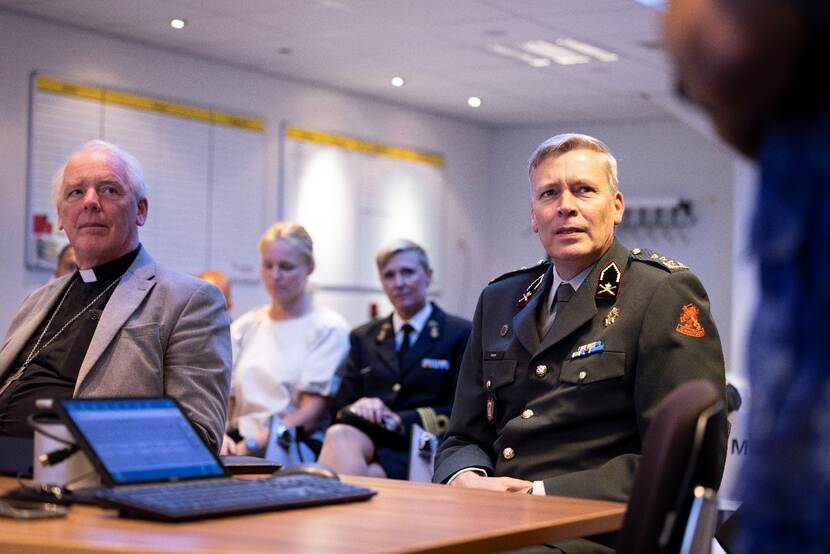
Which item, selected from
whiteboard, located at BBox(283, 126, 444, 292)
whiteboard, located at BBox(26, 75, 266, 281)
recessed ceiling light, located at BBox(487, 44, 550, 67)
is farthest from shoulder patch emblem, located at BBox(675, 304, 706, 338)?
whiteboard, located at BBox(283, 126, 444, 292)

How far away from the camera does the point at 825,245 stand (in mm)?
964

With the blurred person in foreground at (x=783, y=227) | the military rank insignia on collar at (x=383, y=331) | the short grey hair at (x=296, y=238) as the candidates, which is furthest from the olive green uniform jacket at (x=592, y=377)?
the short grey hair at (x=296, y=238)

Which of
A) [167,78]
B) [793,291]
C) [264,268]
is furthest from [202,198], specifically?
[793,291]

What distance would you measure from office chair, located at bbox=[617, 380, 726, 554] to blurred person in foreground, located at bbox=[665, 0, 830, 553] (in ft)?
2.22

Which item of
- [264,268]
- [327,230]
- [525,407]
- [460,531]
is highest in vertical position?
[327,230]

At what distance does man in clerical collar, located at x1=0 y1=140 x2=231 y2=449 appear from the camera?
286 centimetres

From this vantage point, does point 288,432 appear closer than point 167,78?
Yes

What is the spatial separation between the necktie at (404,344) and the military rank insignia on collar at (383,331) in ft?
0.28

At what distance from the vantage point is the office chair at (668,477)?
5.55ft

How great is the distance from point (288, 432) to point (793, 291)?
4.30m

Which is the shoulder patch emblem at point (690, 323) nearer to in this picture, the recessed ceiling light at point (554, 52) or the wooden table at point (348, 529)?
the wooden table at point (348, 529)

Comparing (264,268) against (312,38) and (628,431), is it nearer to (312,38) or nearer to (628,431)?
(312,38)

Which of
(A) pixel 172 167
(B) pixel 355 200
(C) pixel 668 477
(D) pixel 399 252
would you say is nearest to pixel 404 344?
(D) pixel 399 252

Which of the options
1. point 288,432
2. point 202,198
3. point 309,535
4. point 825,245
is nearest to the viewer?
point 825,245
